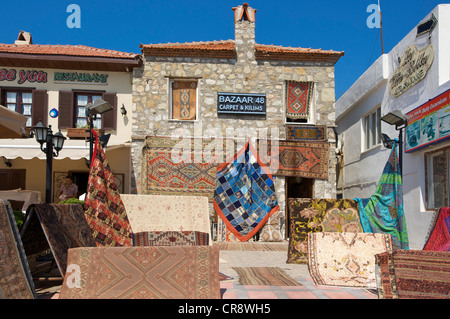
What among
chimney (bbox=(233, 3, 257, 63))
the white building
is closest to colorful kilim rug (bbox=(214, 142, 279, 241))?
chimney (bbox=(233, 3, 257, 63))

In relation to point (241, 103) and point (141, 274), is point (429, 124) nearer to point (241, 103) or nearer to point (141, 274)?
point (241, 103)

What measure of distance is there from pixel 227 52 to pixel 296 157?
4.14 meters

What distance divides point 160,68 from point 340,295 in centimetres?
1086

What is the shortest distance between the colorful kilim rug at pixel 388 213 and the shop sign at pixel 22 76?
11111 millimetres

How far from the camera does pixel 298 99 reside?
565 inches

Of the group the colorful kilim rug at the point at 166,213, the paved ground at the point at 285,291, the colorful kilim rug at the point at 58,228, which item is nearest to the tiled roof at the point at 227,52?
the colorful kilim rug at the point at 166,213

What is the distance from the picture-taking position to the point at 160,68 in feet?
46.5

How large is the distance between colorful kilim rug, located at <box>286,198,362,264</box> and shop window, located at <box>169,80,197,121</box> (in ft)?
23.4

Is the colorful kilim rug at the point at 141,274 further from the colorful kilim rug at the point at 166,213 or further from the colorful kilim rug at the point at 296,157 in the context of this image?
the colorful kilim rug at the point at 296,157

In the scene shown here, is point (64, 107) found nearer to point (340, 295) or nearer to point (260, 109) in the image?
point (260, 109)

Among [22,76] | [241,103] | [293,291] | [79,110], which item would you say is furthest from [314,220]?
[22,76]
